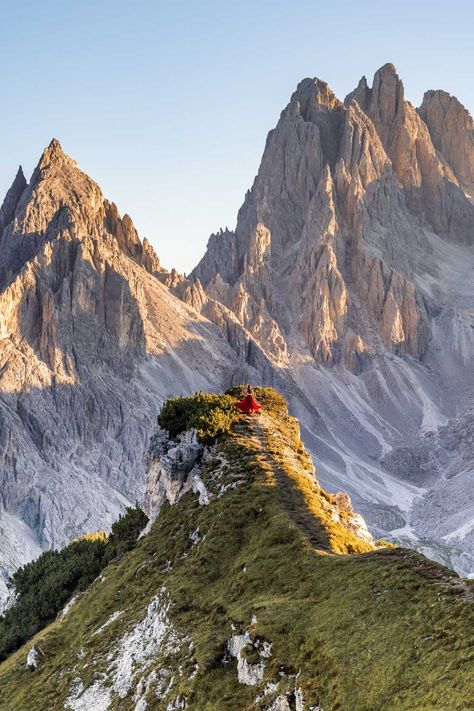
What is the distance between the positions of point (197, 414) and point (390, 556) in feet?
68.2

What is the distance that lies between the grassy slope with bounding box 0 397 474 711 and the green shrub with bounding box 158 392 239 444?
1.20 m

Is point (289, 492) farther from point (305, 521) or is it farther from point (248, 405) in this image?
point (248, 405)

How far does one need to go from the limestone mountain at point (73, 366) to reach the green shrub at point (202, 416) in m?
87.8

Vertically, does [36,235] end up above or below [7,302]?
above

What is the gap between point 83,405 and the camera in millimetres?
166375

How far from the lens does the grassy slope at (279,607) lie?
18.3 meters

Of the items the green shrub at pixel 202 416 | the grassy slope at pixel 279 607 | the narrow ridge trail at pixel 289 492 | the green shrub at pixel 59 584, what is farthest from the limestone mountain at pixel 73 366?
the grassy slope at pixel 279 607

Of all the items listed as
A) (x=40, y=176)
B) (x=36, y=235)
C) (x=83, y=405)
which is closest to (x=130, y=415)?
(x=83, y=405)

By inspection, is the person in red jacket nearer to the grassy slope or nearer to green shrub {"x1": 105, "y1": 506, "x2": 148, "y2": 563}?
the grassy slope

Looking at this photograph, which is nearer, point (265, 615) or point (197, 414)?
point (265, 615)

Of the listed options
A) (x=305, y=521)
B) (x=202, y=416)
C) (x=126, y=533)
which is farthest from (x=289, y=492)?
(x=126, y=533)

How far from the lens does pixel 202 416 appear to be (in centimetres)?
4275

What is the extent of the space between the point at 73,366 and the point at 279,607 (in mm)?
150649

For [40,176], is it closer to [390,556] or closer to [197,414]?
[197,414]
